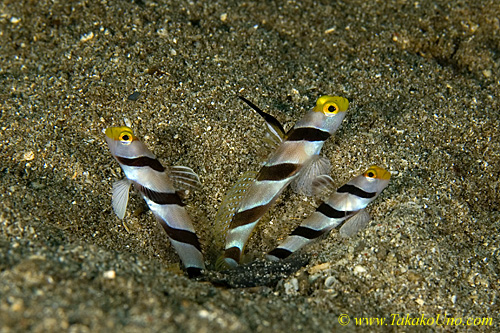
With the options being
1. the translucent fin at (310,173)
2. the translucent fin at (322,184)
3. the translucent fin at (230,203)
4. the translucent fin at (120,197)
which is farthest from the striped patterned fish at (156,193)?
the translucent fin at (322,184)

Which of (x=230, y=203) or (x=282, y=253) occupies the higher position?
(x=230, y=203)

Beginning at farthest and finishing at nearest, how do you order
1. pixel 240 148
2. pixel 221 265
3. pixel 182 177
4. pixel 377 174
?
pixel 240 148, pixel 182 177, pixel 221 265, pixel 377 174

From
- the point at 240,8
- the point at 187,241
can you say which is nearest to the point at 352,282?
the point at 187,241

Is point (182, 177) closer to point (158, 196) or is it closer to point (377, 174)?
point (158, 196)

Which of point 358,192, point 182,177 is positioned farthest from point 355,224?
point 182,177

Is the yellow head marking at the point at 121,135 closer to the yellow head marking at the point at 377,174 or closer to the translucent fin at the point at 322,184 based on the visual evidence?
the translucent fin at the point at 322,184

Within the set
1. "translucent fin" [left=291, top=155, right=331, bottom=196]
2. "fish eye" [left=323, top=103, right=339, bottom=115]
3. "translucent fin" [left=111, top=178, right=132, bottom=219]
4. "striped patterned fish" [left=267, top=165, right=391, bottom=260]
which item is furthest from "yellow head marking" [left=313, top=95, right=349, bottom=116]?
"translucent fin" [left=111, top=178, right=132, bottom=219]
